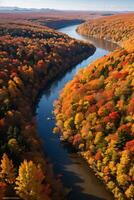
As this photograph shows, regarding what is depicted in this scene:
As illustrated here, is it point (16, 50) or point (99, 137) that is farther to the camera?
point (16, 50)

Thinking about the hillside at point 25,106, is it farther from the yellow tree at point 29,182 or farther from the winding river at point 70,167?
the winding river at point 70,167

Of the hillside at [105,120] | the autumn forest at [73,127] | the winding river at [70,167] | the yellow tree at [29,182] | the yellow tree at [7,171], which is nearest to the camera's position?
the yellow tree at [29,182]

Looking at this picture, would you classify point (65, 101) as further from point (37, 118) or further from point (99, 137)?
point (99, 137)

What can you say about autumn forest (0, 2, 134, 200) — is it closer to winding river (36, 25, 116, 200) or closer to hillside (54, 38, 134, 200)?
hillside (54, 38, 134, 200)

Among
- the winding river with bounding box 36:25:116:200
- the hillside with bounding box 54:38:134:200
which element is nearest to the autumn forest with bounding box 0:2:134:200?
the hillside with bounding box 54:38:134:200

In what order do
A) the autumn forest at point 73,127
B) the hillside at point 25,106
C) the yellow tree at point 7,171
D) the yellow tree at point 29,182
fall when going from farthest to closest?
the autumn forest at point 73,127
the yellow tree at point 7,171
the hillside at point 25,106
the yellow tree at point 29,182

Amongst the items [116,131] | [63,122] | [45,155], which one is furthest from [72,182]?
[63,122]

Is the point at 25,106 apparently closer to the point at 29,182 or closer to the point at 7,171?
the point at 7,171

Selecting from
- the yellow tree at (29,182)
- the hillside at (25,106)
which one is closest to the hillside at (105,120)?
the hillside at (25,106)
